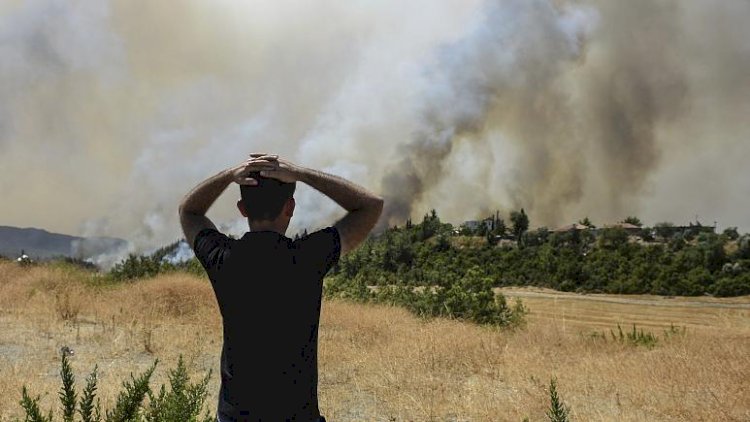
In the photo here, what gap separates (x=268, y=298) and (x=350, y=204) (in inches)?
22.0

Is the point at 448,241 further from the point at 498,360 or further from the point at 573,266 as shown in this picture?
the point at 498,360

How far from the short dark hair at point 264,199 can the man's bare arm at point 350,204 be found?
166 mm

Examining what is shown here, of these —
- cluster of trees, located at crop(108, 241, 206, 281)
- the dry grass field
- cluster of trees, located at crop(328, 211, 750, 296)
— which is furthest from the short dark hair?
cluster of trees, located at crop(328, 211, 750, 296)

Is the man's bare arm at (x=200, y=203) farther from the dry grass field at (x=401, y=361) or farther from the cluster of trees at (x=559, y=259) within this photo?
the cluster of trees at (x=559, y=259)

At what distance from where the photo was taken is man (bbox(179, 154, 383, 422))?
2.18m

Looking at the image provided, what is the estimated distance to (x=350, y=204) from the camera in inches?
99.5

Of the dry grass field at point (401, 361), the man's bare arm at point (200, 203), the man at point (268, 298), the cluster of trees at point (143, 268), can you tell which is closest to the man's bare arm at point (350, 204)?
the man at point (268, 298)

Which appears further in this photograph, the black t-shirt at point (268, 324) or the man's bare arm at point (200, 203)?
the man's bare arm at point (200, 203)

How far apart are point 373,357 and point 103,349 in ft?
14.4

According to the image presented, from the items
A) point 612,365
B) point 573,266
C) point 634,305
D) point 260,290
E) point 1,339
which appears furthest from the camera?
point 573,266

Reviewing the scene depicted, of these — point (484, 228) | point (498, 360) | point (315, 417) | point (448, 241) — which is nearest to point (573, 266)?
point (448, 241)

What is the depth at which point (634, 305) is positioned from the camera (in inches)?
1528

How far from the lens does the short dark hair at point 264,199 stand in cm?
227

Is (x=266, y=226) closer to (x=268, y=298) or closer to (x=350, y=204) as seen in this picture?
(x=268, y=298)
